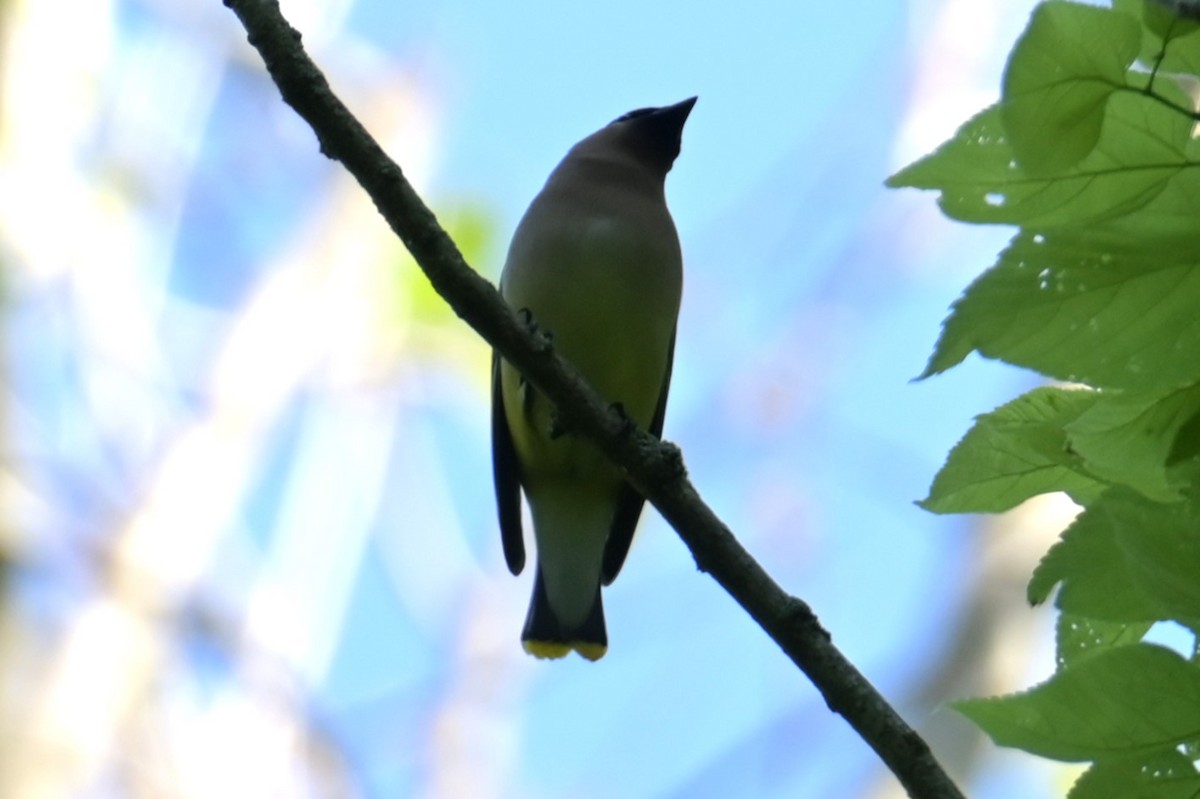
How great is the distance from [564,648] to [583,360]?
1033 millimetres

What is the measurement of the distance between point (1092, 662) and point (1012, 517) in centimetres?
828

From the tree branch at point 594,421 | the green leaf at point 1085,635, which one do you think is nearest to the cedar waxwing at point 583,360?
the tree branch at point 594,421

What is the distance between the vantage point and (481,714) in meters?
11.7

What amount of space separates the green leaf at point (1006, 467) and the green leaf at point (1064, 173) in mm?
243

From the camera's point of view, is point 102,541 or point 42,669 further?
point 102,541

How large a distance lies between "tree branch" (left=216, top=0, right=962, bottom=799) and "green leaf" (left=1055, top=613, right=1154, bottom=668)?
321mm

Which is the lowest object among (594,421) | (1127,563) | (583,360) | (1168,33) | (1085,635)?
(1127,563)

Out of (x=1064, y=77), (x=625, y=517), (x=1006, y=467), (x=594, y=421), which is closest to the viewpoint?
(x=1064, y=77)

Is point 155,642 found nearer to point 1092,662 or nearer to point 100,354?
point 100,354

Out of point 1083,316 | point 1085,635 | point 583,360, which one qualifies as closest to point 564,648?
point 583,360

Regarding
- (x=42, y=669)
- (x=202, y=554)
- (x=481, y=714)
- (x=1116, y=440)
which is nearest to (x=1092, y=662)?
(x=1116, y=440)

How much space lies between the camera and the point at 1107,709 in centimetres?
159

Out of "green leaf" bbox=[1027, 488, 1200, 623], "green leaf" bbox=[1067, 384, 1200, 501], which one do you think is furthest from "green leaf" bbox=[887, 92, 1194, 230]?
"green leaf" bbox=[1027, 488, 1200, 623]

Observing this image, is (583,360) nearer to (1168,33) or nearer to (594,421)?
(594,421)
